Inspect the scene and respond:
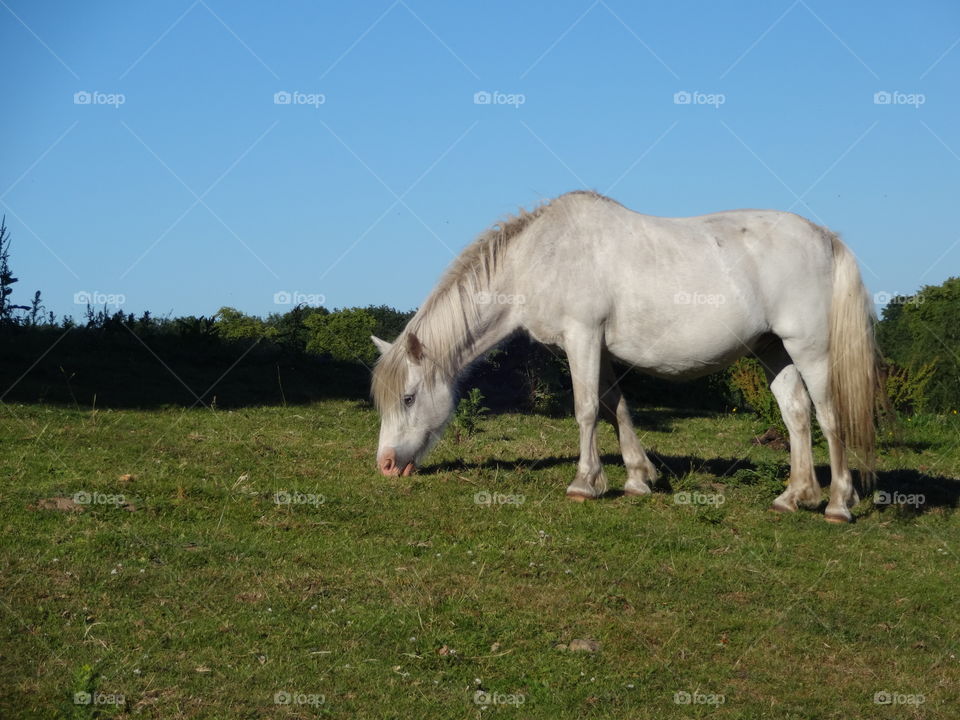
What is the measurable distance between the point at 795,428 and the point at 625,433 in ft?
4.99

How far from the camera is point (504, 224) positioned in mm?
8516

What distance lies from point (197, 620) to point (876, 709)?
3578 mm

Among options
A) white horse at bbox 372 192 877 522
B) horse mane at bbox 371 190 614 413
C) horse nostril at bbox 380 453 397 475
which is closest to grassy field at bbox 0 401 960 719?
horse nostril at bbox 380 453 397 475

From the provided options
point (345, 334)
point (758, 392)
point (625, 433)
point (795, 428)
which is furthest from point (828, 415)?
point (345, 334)

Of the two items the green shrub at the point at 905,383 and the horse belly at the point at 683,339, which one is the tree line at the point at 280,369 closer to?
the green shrub at the point at 905,383

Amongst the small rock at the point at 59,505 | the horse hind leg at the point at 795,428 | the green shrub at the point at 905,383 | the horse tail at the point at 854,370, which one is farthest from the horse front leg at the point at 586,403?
the green shrub at the point at 905,383

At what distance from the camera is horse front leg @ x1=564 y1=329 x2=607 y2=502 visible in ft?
26.5

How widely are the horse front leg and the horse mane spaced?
2.89 feet

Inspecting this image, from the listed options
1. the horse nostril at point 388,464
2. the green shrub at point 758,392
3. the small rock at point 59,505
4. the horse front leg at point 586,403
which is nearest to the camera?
the small rock at point 59,505

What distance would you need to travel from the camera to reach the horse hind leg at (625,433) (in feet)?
28.3

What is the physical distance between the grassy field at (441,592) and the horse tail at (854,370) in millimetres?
747

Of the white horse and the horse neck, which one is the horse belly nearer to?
the white horse

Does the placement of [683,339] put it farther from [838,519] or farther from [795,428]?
[838,519]

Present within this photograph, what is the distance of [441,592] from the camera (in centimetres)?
583
